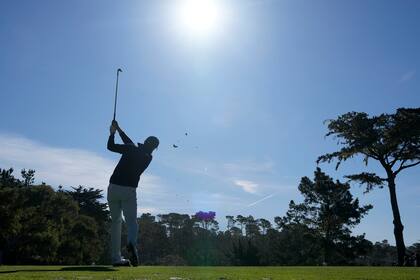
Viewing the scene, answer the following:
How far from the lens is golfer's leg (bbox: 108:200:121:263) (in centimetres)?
Result: 979

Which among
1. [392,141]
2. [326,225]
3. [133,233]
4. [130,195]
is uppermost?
[392,141]

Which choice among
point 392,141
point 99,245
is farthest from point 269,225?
point 392,141

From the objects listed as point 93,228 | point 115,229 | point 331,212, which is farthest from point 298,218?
point 115,229

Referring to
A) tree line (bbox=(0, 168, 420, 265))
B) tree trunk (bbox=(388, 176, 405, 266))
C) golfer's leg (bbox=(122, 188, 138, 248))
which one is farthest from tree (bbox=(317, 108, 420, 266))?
golfer's leg (bbox=(122, 188, 138, 248))

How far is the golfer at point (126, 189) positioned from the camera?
970 cm

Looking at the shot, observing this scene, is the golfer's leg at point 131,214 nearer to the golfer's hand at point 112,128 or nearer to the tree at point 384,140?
the golfer's hand at point 112,128

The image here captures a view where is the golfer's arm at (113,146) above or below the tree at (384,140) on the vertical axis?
below

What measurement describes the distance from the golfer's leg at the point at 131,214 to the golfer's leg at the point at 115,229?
13 centimetres

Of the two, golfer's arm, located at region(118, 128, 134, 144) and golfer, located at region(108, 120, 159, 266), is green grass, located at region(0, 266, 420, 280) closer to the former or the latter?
golfer, located at region(108, 120, 159, 266)

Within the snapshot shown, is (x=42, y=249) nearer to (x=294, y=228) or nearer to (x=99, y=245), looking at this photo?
(x=99, y=245)

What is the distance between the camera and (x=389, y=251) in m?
127

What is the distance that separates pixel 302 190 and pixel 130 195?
5916 centimetres

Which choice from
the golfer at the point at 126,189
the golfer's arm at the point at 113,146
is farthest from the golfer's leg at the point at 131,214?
the golfer's arm at the point at 113,146

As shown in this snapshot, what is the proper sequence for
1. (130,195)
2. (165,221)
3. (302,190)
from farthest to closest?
1. (165,221)
2. (302,190)
3. (130,195)
